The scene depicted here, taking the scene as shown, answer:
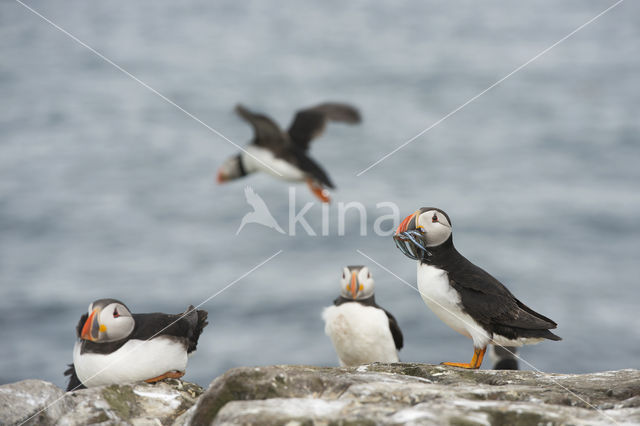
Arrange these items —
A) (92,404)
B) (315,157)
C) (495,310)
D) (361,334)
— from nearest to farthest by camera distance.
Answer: (92,404) < (495,310) < (361,334) < (315,157)

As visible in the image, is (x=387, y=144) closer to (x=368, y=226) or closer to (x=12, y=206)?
(x=368, y=226)

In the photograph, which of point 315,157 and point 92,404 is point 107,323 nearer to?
point 92,404

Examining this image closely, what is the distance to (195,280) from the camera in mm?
19953

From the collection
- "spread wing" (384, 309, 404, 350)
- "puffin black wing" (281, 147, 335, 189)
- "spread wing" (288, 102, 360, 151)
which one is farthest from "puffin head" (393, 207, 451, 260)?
"puffin black wing" (281, 147, 335, 189)

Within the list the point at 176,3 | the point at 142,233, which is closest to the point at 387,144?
the point at 142,233

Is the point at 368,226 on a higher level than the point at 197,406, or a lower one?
higher

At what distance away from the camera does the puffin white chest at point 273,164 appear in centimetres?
792

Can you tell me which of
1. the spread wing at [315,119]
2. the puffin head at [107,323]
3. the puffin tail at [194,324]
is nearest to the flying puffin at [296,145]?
the spread wing at [315,119]

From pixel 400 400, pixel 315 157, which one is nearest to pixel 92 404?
pixel 400 400

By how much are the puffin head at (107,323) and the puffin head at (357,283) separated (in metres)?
2.34

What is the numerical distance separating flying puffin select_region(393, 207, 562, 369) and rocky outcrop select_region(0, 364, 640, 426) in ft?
1.58

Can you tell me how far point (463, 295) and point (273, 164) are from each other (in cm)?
330

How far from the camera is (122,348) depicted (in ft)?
15.7

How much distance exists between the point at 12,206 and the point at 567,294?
16114mm
